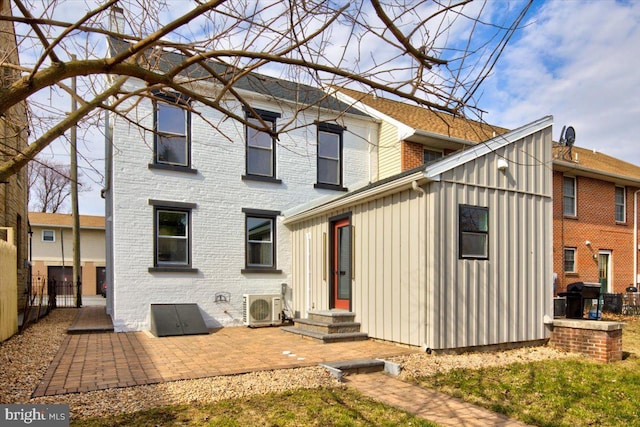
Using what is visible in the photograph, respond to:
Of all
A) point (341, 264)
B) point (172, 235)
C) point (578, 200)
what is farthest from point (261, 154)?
point (578, 200)

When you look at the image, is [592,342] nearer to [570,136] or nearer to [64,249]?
[570,136]

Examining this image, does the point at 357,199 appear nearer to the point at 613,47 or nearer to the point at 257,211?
the point at 257,211

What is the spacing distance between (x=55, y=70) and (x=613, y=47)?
16.5 ft

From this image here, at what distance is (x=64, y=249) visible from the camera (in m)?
29.3

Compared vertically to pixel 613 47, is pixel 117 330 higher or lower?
lower

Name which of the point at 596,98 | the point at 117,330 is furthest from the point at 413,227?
the point at 117,330

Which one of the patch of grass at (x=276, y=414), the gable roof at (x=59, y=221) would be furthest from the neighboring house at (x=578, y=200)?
the gable roof at (x=59, y=221)

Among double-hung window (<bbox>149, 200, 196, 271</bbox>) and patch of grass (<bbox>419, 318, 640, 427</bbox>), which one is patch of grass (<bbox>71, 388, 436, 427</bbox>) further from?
double-hung window (<bbox>149, 200, 196, 271</bbox>)

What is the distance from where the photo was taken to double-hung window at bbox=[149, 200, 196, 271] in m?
10.7

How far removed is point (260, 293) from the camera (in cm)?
1182

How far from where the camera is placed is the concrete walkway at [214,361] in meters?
5.15

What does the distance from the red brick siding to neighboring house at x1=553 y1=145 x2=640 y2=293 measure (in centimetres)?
764

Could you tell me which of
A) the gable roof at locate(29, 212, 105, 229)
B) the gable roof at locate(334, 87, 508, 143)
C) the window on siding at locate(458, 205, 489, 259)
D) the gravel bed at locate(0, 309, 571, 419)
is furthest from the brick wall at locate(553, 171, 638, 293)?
the gable roof at locate(29, 212, 105, 229)

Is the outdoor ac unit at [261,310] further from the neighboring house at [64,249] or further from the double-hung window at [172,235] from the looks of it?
the neighboring house at [64,249]
